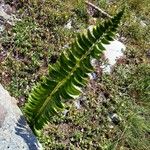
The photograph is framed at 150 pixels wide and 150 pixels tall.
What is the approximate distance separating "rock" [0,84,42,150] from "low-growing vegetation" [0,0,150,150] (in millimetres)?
1020

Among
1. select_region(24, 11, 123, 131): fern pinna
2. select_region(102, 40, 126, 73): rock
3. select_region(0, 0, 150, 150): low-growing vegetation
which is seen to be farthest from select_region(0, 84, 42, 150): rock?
select_region(102, 40, 126, 73): rock

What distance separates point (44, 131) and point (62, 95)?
58.9 inches

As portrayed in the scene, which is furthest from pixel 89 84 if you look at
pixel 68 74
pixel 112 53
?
pixel 68 74

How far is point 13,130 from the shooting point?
5.95 m

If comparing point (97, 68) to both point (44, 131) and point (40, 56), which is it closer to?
point (40, 56)

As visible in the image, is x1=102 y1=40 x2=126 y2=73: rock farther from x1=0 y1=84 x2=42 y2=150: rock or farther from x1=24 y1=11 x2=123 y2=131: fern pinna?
x1=0 y1=84 x2=42 y2=150: rock

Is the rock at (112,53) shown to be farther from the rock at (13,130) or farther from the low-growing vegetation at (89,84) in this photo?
the rock at (13,130)

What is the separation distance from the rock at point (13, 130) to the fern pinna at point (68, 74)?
1.07 ft

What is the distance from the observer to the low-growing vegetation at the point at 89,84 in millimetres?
→ 7548

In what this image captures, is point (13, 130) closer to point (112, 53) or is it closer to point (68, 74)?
point (68, 74)

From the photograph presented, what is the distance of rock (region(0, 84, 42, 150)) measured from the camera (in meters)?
5.82

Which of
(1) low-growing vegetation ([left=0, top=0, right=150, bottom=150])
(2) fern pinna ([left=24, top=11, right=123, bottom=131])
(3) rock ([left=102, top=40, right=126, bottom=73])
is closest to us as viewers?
(2) fern pinna ([left=24, top=11, right=123, bottom=131])

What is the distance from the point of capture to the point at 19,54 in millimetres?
8141

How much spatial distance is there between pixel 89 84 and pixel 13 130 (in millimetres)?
2665
